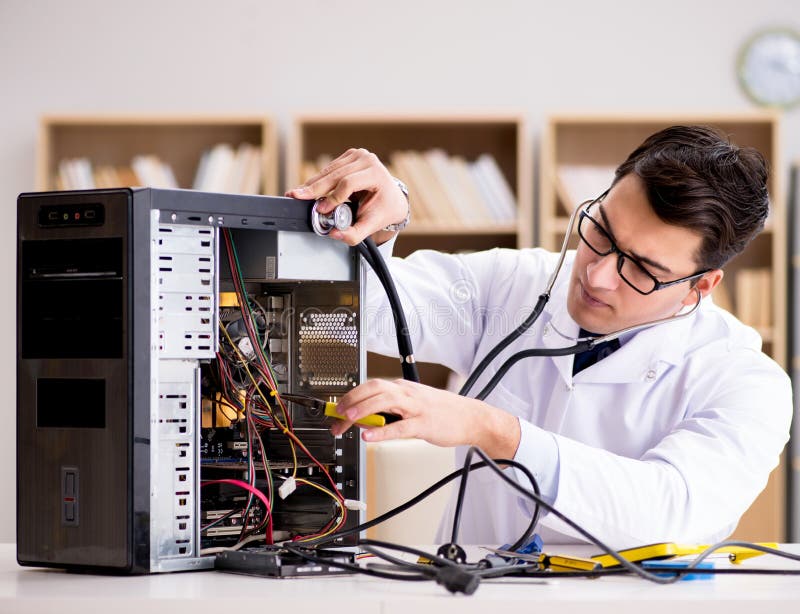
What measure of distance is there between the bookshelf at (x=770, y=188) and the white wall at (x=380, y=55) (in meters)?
0.19

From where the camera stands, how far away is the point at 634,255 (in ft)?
4.02

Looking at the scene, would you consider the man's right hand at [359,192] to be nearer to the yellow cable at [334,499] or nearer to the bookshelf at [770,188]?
the yellow cable at [334,499]

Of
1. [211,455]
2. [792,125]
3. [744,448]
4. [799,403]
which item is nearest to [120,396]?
[211,455]

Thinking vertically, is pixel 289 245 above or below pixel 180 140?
below

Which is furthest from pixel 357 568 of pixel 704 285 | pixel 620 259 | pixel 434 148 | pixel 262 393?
pixel 434 148

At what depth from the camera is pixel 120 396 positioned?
0.86 meters

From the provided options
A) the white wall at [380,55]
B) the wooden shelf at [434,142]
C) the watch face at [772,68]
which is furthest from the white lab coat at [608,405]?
the watch face at [772,68]

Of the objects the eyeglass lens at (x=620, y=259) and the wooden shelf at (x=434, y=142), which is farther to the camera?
the wooden shelf at (x=434, y=142)

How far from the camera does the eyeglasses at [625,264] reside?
124 centimetres

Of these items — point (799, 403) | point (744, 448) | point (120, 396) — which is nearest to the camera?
point (120, 396)

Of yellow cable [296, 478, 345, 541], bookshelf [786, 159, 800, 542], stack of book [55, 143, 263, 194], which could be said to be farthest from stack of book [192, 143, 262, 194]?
yellow cable [296, 478, 345, 541]

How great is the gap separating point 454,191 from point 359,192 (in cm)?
222

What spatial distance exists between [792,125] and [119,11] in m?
2.73

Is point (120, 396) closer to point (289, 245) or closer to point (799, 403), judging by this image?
point (289, 245)
